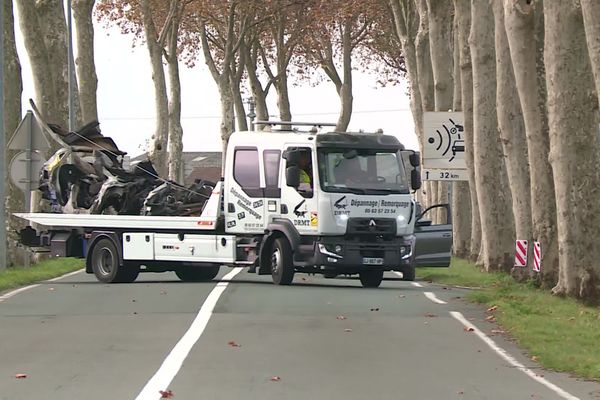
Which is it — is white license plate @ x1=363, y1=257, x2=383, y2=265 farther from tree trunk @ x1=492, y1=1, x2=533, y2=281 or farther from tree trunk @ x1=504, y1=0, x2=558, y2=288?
tree trunk @ x1=492, y1=1, x2=533, y2=281

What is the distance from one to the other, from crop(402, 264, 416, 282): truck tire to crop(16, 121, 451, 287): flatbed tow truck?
0.05m

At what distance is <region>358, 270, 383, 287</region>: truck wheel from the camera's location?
84.9 ft

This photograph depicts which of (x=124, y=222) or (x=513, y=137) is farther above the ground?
(x=513, y=137)

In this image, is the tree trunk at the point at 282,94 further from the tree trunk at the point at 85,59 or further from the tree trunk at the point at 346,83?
the tree trunk at the point at 85,59

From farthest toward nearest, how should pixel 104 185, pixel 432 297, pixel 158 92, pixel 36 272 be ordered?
1. pixel 158 92
2. pixel 36 272
3. pixel 104 185
4. pixel 432 297

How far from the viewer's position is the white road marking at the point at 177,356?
36.7 feet

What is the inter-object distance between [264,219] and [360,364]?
11915 mm

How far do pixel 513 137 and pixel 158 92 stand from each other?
2522cm

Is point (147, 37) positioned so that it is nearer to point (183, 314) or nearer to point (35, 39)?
point (35, 39)

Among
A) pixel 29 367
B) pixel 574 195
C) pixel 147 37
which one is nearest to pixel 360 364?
pixel 29 367

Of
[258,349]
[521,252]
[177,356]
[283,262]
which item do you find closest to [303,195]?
[283,262]

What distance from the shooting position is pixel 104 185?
26531 mm

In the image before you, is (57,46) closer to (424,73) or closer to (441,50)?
(441,50)

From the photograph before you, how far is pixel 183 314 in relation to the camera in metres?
18.3
